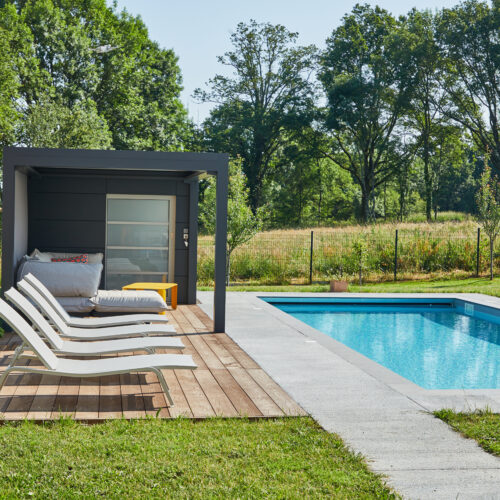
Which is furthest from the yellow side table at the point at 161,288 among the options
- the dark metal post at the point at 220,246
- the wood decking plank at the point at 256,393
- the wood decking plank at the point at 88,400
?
the wood decking plank at the point at 88,400

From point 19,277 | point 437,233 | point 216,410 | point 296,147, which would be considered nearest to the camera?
point 216,410

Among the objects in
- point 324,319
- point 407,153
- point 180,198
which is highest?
point 407,153

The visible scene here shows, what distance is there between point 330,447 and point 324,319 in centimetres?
778

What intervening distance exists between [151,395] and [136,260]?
20.3 ft

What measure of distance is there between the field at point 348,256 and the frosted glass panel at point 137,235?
4793 mm

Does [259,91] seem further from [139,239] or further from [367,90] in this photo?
[139,239]

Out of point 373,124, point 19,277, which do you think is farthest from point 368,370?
point 373,124

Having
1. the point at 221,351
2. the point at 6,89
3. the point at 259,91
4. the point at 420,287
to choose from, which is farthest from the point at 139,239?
the point at 259,91

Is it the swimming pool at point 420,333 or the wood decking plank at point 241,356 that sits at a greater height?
the wood decking plank at point 241,356

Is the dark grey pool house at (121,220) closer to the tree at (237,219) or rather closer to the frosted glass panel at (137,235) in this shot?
the frosted glass panel at (137,235)

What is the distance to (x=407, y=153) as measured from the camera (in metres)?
35.2

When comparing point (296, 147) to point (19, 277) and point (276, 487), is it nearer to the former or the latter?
point (19, 277)

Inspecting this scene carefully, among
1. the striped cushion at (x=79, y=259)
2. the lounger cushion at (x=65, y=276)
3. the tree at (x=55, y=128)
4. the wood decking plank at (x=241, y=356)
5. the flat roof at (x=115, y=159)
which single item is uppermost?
the tree at (x=55, y=128)

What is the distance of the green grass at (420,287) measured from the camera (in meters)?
14.2
